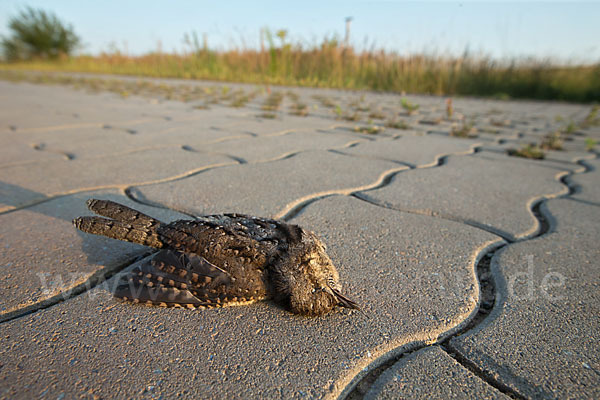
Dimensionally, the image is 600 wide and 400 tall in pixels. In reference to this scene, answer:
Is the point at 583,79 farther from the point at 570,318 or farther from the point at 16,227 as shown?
the point at 16,227

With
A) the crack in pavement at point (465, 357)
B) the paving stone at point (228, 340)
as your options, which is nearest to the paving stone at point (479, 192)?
the crack in pavement at point (465, 357)

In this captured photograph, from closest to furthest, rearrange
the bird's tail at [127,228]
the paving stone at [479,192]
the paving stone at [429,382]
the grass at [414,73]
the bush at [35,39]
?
the paving stone at [429,382] < the bird's tail at [127,228] < the paving stone at [479,192] < the grass at [414,73] < the bush at [35,39]

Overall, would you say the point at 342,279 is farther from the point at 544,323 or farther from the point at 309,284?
the point at 544,323

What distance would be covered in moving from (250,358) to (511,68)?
9531 mm

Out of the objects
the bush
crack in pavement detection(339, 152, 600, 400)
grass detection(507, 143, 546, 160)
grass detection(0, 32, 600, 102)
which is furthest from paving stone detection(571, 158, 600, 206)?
the bush

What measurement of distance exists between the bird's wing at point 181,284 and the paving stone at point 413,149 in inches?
74.1

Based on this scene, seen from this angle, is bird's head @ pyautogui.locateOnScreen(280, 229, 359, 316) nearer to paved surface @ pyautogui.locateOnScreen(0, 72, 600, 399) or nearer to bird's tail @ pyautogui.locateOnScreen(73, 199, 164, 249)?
paved surface @ pyautogui.locateOnScreen(0, 72, 600, 399)

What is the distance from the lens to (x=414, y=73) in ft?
27.1

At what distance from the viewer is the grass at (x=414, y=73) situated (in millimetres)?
8109

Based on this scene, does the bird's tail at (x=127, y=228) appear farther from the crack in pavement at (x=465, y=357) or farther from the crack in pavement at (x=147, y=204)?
the crack in pavement at (x=465, y=357)

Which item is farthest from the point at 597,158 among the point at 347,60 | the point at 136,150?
the point at 347,60

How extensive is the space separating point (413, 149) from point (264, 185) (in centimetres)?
156

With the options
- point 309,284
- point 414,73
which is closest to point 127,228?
point 309,284

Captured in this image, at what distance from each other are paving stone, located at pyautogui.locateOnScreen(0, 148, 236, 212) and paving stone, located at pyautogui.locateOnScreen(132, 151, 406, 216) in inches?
7.9
